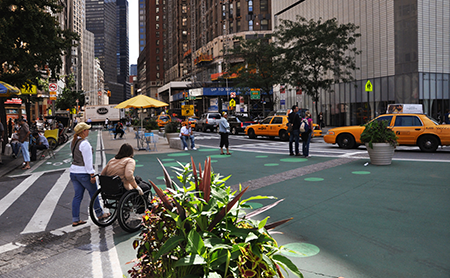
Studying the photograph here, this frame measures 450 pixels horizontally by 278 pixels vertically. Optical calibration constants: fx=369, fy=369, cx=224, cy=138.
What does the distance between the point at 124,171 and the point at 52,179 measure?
22.6 ft

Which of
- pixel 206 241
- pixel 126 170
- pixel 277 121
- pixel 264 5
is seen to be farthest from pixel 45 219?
pixel 264 5

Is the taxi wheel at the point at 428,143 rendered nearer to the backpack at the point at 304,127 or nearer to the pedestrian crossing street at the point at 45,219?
the backpack at the point at 304,127

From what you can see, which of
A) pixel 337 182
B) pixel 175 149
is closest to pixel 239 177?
pixel 337 182

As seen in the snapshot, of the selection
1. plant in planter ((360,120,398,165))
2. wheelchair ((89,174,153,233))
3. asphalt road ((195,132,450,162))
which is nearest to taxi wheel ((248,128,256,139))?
asphalt road ((195,132,450,162))

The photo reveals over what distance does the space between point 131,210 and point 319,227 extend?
2940mm

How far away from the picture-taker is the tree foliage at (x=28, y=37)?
48.4 ft

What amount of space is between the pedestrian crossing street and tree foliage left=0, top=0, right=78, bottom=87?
20.9 ft

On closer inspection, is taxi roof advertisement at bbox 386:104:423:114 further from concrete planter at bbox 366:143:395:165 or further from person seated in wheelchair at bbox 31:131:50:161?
person seated in wheelchair at bbox 31:131:50:161

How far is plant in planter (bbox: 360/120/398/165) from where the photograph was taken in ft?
38.4

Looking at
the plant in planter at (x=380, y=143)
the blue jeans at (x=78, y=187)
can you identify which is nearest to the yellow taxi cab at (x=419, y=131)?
the plant in planter at (x=380, y=143)

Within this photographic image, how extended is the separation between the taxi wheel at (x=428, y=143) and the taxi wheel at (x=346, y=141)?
2.95 meters

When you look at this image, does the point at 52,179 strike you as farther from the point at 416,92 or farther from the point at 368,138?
the point at 416,92

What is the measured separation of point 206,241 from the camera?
6.88 feet

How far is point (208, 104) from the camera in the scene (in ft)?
266
